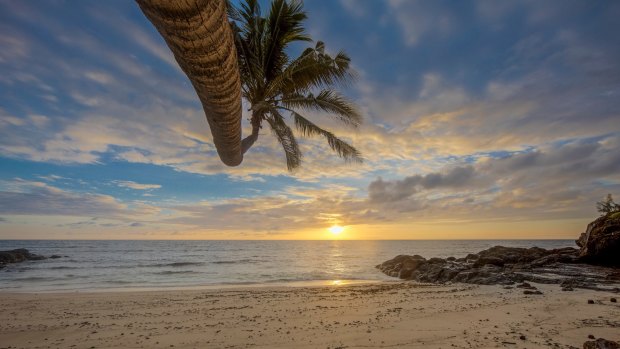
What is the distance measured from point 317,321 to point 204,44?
7724 millimetres

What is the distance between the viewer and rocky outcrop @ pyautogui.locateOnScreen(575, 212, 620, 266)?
60.1 feet

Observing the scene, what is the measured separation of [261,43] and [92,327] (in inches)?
320

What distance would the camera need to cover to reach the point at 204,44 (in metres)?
2.00

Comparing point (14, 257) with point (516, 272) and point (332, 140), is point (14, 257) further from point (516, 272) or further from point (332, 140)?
point (516, 272)

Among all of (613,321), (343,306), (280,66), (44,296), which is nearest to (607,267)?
(613,321)

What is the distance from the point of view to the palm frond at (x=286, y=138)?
8.38m

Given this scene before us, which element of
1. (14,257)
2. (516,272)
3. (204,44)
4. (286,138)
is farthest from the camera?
(14,257)

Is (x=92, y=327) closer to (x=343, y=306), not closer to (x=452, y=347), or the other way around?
(x=343, y=306)

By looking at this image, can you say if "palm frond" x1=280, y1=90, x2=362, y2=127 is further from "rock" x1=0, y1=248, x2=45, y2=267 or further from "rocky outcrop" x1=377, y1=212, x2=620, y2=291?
"rock" x1=0, y1=248, x2=45, y2=267

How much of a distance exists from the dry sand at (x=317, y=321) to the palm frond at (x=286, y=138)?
442 cm

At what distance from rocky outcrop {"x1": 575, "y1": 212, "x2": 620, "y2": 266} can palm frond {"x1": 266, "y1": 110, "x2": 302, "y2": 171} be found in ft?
63.6

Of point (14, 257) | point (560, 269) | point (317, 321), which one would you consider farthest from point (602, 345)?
point (14, 257)

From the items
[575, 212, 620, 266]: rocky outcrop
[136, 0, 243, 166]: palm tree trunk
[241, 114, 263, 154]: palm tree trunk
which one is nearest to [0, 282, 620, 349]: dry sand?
[241, 114, 263, 154]: palm tree trunk

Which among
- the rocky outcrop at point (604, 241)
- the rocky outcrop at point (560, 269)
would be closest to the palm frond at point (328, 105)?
the rocky outcrop at point (560, 269)
